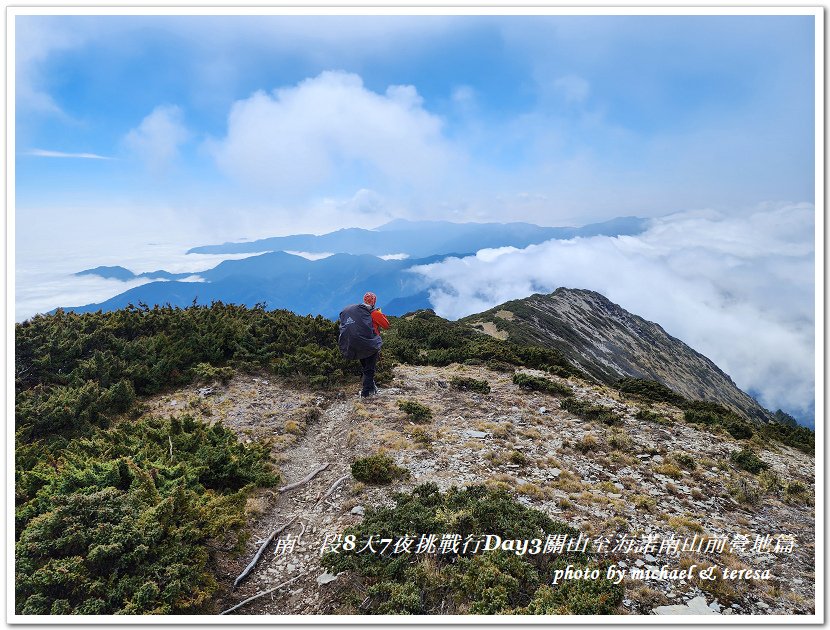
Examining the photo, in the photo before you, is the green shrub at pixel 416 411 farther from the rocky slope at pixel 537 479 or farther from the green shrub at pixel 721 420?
the green shrub at pixel 721 420

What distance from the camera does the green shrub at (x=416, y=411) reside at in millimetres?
10539

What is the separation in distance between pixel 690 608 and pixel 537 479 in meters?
3.24

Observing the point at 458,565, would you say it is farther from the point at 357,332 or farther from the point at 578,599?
the point at 357,332

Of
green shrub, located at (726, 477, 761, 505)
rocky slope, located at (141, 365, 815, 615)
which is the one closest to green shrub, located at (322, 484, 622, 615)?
rocky slope, located at (141, 365, 815, 615)

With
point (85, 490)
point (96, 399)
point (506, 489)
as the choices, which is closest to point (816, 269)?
point (506, 489)

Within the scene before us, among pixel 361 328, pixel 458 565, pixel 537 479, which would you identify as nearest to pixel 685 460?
pixel 537 479

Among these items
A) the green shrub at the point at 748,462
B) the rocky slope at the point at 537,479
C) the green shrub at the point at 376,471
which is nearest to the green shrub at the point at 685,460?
the rocky slope at the point at 537,479

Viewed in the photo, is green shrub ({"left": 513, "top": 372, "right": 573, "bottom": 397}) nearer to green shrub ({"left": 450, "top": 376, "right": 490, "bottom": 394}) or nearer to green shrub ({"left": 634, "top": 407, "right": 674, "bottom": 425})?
green shrub ({"left": 450, "top": 376, "right": 490, "bottom": 394})

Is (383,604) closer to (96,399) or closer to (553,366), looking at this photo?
(96,399)

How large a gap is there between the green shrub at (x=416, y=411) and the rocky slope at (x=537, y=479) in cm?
28

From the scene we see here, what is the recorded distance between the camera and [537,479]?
25.7 feet

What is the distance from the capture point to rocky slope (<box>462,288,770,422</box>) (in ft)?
145

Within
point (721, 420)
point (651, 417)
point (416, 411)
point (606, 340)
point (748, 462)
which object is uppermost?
point (416, 411)
